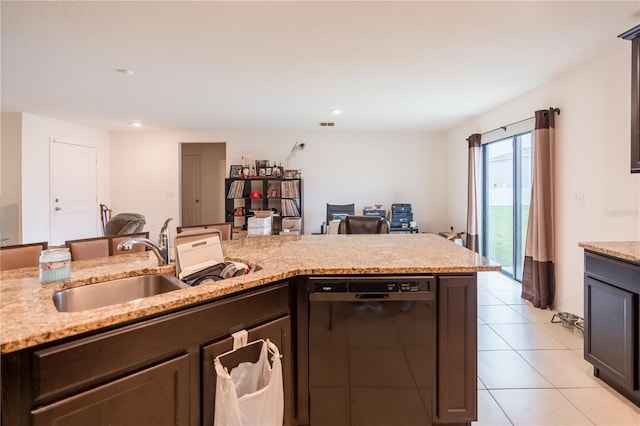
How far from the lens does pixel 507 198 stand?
423 centimetres

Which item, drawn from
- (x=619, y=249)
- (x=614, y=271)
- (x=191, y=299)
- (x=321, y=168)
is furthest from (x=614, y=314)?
(x=321, y=168)

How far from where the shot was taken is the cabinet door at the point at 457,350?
150 cm

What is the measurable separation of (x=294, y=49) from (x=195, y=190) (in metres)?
5.22

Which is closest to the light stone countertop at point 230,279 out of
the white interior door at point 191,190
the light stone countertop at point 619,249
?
the light stone countertop at point 619,249

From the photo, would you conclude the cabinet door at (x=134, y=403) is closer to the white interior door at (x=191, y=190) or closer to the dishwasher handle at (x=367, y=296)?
the dishwasher handle at (x=367, y=296)

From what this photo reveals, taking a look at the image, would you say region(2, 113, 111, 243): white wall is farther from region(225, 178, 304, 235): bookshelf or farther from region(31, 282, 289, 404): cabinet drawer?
region(31, 282, 289, 404): cabinet drawer

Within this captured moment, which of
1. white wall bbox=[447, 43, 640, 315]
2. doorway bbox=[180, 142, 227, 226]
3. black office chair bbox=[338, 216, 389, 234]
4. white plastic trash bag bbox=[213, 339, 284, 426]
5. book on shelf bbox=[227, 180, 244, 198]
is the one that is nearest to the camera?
white plastic trash bag bbox=[213, 339, 284, 426]

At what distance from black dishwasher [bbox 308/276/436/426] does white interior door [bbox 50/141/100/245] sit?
5.36m

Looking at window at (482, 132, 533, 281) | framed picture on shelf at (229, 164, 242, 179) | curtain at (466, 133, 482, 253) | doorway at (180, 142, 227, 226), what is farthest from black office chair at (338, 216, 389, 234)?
doorway at (180, 142, 227, 226)

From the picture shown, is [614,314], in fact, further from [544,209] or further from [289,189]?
[289,189]

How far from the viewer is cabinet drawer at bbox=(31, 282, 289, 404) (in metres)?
0.87

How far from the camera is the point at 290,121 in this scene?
5086 millimetres

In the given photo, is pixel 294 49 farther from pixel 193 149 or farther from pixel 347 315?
pixel 193 149

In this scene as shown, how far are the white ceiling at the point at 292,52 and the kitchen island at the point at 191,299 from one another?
1.50 m
